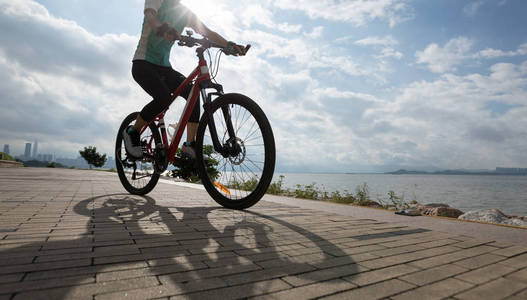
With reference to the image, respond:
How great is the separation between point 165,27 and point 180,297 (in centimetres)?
276

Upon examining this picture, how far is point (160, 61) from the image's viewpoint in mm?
3660

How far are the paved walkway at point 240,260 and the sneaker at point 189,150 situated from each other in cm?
89

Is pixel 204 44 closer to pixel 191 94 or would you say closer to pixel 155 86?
pixel 191 94

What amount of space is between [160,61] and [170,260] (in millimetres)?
2866

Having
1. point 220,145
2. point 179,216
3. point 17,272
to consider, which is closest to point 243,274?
point 17,272

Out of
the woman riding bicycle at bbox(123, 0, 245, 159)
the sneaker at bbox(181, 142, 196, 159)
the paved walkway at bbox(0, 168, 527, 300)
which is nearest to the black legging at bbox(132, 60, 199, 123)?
the woman riding bicycle at bbox(123, 0, 245, 159)

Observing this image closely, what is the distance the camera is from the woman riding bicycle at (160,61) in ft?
11.1

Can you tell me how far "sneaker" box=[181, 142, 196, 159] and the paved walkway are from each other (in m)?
0.89

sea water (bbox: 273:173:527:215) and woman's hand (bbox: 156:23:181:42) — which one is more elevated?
woman's hand (bbox: 156:23:181:42)

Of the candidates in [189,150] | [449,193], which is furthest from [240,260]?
[449,193]

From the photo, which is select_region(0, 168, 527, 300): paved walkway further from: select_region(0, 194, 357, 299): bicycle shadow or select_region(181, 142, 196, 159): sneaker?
select_region(181, 142, 196, 159): sneaker

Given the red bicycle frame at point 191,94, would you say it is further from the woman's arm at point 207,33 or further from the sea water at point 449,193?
the sea water at point 449,193

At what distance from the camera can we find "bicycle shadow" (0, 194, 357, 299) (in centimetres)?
110

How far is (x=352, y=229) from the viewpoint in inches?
91.8
